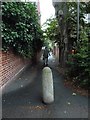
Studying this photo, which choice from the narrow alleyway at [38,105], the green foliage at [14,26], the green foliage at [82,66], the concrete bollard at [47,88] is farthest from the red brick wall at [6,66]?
the green foliage at [82,66]

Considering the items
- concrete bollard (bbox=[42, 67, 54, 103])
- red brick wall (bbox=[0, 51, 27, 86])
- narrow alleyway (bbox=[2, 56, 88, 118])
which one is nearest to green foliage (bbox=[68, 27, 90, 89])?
narrow alleyway (bbox=[2, 56, 88, 118])

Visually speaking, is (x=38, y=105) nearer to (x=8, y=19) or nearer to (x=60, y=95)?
(x=60, y=95)

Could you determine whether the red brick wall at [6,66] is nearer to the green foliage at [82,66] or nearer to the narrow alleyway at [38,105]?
the narrow alleyway at [38,105]

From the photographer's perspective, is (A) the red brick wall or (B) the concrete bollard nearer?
(B) the concrete bollard

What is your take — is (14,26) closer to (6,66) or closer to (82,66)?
(6,66)

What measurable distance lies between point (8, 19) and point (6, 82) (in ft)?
9.39

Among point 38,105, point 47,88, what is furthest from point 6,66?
point 38,105

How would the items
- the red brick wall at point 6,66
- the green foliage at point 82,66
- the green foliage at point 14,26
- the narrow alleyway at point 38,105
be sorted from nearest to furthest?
the narrow alleyway at point 38,105
the red brick wall at point 6,66
the green foliage at point 82,66
the green foliage at point 14,26

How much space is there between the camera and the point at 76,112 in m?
7.44

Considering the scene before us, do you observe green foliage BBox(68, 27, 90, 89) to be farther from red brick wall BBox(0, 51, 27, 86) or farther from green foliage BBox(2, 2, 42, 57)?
red brick wall BBox(0, 51, 27, 86)

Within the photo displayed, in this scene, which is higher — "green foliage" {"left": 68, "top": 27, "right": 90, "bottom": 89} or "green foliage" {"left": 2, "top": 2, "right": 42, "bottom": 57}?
"green foliage" {"left": 2, "top": 2, "right": 42, "bottom": 57}

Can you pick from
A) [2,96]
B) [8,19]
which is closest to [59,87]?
[2,96]

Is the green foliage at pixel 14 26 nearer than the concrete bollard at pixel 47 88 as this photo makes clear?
No

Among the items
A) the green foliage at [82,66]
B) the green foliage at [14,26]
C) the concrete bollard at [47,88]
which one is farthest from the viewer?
the green foliage at [14,26]
